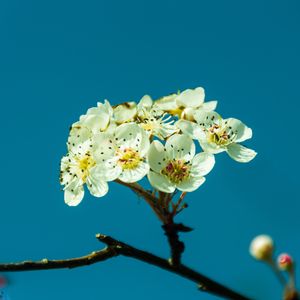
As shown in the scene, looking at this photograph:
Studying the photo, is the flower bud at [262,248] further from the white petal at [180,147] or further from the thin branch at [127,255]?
the white petal at [180,147]

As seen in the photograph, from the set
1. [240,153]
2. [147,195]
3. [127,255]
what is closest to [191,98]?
[240,153]

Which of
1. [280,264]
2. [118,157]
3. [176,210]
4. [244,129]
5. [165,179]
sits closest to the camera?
[280,264]

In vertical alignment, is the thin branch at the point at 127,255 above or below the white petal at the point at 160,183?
below

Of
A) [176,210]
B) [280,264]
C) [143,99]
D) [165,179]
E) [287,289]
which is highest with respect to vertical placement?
[143,99]

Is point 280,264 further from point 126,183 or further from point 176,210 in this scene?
point 126,183

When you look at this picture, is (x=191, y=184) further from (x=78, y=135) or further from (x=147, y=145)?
(x=78, y=135)

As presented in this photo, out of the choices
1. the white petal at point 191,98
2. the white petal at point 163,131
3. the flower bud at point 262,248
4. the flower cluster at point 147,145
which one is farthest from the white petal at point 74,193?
the flower bud at point 262,248

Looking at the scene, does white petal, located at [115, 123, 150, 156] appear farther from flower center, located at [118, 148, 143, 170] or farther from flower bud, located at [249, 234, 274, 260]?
flower bud, located at [249, 234, 274, 260]

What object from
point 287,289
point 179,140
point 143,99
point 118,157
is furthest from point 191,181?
point 287,289
